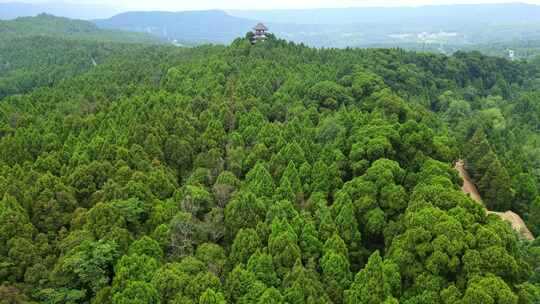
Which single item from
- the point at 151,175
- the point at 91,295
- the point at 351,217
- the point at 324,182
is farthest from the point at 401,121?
the point at 91,295

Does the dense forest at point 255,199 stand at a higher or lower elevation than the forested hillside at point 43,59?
lower

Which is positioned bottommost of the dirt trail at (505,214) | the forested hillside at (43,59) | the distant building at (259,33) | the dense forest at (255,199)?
the dirt trail at (505,214)

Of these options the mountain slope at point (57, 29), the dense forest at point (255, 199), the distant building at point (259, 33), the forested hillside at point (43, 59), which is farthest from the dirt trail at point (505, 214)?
the mountain slope at point (57, 29)

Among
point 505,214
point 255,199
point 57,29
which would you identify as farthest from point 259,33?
point 57,29

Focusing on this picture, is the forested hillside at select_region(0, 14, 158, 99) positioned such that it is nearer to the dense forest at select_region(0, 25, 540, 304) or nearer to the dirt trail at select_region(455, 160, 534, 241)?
the dense forest at select_region(0, 25, 540, 304)

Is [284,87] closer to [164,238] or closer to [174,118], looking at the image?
[174,118]

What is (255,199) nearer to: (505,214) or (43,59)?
(505,214)

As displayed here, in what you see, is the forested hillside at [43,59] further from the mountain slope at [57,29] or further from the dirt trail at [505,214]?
the dirt trail at [505,214]

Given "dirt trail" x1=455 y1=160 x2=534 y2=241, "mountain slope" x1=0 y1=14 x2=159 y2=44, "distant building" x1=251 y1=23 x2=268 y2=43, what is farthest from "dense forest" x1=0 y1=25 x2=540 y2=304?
"mountain slope" x1=0 y1=14 x2=159 y2=44
